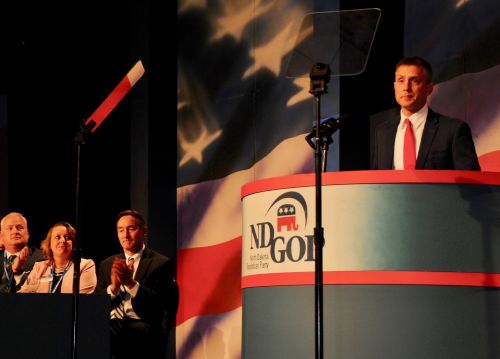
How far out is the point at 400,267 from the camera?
3578 millimetres

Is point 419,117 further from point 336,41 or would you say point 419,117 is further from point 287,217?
point 287,217

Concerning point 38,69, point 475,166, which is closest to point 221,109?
point 38,69

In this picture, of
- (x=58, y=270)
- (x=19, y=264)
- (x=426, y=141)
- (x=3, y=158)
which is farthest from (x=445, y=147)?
(x=3, y=158)

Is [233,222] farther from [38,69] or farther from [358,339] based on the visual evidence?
[358,339]

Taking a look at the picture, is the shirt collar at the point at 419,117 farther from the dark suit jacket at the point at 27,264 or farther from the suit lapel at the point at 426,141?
the dark suit jacket at the point at 27,264

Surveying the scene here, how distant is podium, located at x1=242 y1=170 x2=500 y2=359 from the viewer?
3.52 meters

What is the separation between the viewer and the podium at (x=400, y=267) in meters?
3.52

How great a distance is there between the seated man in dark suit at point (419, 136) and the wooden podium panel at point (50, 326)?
5.77 ft

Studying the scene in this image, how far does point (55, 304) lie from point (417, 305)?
2.10 m

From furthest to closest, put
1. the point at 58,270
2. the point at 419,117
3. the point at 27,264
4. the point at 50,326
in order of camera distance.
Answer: the point at 27,264, the point at 58,270, the point at 50,326, the point at 419,117

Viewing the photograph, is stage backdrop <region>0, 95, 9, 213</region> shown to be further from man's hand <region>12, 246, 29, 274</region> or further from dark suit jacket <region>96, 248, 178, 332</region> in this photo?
dark suit jacket <region>96, 248, 178, 332</region>

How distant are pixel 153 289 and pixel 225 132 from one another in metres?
2.24

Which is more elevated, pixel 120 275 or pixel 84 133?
pixel 84 133

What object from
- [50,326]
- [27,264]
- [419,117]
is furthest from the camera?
[27,264]
